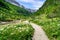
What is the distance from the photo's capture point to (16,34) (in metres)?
35.2

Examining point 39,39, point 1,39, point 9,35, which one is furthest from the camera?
point 39,39

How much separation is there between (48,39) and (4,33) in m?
9.56

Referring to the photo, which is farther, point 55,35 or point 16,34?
point 55,35

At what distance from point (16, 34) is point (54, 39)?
31.7 ft

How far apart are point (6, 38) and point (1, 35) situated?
303cm

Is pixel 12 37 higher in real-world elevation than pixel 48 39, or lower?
higher

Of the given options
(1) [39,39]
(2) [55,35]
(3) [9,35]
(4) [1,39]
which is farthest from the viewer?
(2) [55,35]

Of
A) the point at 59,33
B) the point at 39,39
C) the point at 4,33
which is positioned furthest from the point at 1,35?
the point at 59,33

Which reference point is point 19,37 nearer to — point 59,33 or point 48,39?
point 48,39

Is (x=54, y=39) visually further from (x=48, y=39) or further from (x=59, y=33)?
(x=59, y=33)

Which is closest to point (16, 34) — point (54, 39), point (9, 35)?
point (9, 35)

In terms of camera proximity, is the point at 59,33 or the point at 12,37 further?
the point at 59,33

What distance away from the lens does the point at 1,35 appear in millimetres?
35375

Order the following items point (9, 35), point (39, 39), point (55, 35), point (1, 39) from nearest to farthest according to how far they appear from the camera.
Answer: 1. point (1, 39)
2. point (9, 35)
3. point (39, 39)
4. point (55, 35)
